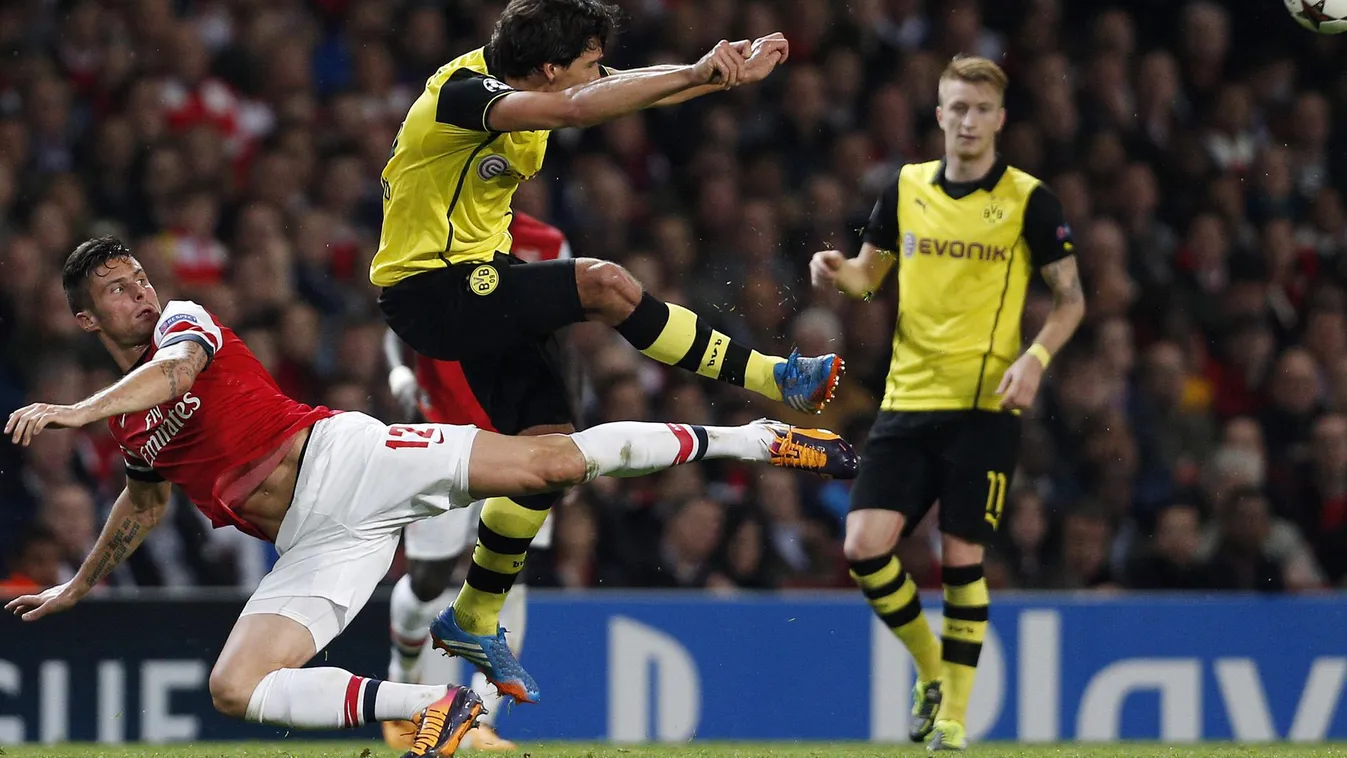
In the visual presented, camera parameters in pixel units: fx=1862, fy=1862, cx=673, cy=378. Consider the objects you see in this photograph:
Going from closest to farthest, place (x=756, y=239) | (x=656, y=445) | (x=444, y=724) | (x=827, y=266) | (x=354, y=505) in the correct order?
(x=444, y=724), (x=354, y=505), (x=656, y=445), (x=827, y=266), (x=756, y=239)

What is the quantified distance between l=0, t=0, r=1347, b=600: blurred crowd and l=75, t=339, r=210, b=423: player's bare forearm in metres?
3.45

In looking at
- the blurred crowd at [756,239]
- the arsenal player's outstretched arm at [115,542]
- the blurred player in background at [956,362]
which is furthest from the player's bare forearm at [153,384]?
the blurred crowd at [756,239]

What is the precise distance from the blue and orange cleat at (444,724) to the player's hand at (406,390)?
267cm

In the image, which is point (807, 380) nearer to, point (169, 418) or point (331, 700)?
point (331, 700)

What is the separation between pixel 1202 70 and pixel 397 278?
25.5 ft

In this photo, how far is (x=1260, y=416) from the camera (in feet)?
34.9

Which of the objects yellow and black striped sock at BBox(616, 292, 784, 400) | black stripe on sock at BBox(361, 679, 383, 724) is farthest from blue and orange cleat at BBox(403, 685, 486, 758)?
yellow and black striped sock at BBox(616, 292, 784, 400)

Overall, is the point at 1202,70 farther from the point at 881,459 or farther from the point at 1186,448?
the point at 881,459

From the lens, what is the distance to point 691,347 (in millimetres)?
5988

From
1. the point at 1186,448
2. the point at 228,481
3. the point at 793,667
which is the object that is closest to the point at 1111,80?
the point at 1186,448

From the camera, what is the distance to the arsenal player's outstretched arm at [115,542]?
5855mm

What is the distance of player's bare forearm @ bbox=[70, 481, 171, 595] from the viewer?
589 cm

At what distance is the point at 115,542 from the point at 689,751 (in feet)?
7.21

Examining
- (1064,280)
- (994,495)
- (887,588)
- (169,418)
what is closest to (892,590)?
(887,588)
